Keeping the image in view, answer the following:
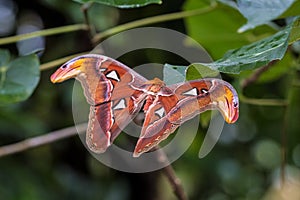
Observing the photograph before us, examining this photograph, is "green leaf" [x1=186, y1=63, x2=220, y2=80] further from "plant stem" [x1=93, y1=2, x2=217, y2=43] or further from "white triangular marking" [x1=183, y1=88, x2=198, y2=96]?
"plant stem" [x1=93, y1=2, x2=217, y2=43]

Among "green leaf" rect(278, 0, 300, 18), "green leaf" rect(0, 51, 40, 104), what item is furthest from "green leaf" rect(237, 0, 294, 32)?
"green leaf" rect(0, 51, 40, 104)

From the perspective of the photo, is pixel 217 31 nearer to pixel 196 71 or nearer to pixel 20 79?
pixel 20 79

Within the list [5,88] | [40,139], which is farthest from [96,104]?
[40,139]

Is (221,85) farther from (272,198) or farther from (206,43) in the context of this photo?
(272,198)

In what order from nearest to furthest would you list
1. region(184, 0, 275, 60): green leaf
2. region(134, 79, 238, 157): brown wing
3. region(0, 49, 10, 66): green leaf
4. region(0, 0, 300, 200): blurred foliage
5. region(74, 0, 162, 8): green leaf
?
region(134, 79, 238, 157): brown wing < region(74, 0, 162, 8): green leaf < region(0, 49, 10, 66): green leaf < region(184, 0, 275, 60): green leaf < region(0, 0, 300, 200): blurred foliage

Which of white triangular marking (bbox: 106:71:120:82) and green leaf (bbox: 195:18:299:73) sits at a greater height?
white triangular marking (bbox: 106:71:120:82)

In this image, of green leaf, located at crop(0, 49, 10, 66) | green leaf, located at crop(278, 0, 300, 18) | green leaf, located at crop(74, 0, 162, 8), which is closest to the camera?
green leaf, located at crop(74, 0, 162, 8)
